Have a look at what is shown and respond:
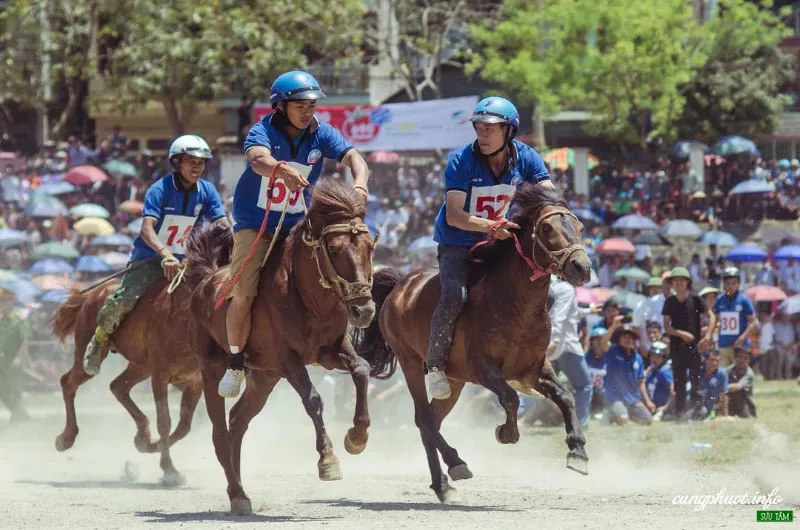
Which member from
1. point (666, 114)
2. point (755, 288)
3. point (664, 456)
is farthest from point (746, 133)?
point (664, 456)

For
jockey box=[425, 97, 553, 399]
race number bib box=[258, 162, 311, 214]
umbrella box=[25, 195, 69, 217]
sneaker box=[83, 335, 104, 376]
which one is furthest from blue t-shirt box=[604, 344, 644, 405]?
umbrella box=[25, 195, 69, 217]

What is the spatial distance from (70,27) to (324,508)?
1411 inches

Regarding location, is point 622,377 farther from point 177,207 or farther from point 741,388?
point 177,207

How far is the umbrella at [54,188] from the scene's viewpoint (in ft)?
102

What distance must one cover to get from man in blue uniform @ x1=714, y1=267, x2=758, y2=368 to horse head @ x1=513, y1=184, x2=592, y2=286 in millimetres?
9382

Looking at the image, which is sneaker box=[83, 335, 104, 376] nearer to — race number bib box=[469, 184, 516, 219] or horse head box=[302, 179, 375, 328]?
horse head box=[302, 179, 375, 328]

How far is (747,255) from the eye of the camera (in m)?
24.5

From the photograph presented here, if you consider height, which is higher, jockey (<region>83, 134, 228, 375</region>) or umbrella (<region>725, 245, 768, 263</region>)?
jockey (<region>83, 134, 228, 375</region>)

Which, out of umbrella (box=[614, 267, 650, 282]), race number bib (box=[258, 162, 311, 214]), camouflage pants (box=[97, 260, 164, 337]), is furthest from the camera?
umbrella (box=[614, 267, 650, 282])

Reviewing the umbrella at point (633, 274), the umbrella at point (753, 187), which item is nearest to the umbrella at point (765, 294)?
the umbrella at point (633, 274)

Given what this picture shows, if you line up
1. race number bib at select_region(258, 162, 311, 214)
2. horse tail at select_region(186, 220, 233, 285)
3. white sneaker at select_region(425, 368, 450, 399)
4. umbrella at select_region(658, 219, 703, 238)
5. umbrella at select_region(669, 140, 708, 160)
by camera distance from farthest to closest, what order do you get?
umbrella at select_region(669, 140, 708, 160)
umbrella at select_region(658, 219, 703, 238)
horse tail at select_region(186, 220, 233, 285)
white sneaker at select_region(425, 368, 450, 399)
race number bib at select_region(258, 162, 311, 214)

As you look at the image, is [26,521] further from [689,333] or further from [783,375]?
[783,375]

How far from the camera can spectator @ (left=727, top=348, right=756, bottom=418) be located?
17250mm

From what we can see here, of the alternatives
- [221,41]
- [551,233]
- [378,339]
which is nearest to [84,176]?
[221,41]
